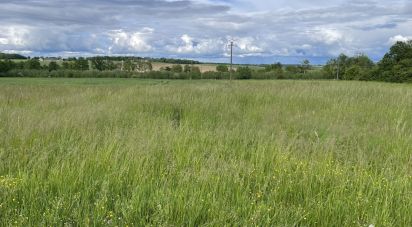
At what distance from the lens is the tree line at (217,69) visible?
7775 cm

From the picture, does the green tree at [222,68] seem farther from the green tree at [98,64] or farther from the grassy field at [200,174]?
the grassy field at [200,174]

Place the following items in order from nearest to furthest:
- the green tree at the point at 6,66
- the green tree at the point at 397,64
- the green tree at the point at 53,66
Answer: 1. the green tree at the point at 397,64
2. the green tree at the point at 6,66
3. the green tree at the point at 53,66

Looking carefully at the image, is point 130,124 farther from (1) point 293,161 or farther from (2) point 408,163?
(2) point 408,163

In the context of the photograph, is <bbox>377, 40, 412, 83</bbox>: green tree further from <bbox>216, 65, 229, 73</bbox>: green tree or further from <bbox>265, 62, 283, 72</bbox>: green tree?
<bbox>216, 65, 229, 73</bbox>: green tree

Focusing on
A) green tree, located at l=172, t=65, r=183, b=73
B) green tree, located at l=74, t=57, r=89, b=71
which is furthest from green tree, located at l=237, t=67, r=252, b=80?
green tree, located at l=74, t=57, r=89, b=71

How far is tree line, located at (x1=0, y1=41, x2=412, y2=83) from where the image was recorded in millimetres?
77750

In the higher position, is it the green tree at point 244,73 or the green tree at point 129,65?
the green tree at point 129,65

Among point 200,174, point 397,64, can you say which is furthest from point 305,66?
point 200,174

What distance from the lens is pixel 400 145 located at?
534cm

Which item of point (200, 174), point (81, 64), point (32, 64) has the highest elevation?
point (81, 64)

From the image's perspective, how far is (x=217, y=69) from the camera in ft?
360

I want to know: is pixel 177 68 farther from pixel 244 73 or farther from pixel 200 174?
pixel 200 174

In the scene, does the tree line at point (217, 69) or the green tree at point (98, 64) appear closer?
the tree line at point (217, 69)

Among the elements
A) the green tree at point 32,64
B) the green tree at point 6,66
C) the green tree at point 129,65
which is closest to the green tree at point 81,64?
the green tree at point 32,64
